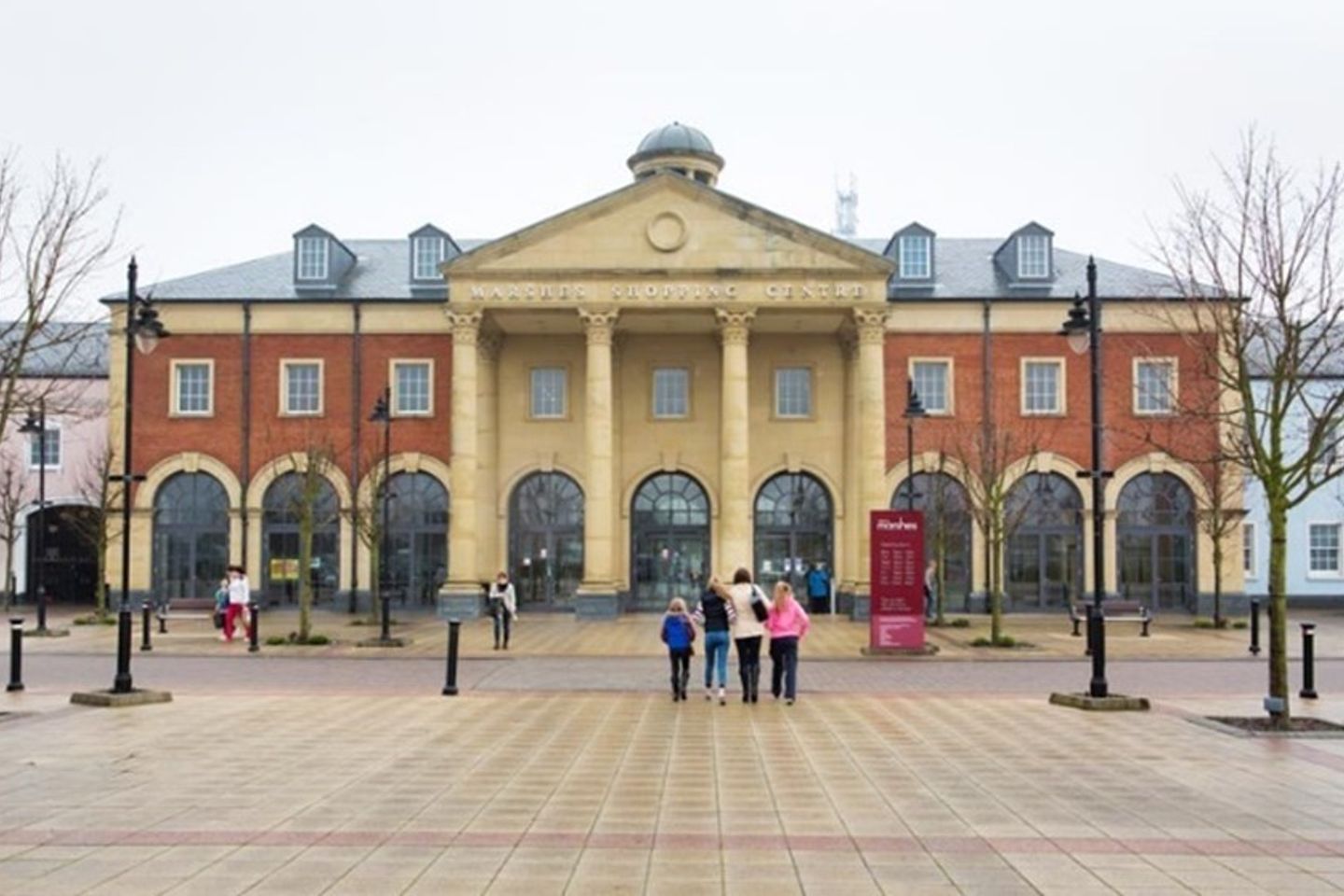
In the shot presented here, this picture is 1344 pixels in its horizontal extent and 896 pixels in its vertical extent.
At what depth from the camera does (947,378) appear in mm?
39781

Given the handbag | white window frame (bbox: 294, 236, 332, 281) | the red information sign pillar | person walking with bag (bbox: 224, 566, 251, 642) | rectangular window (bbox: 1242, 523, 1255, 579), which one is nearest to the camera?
the handbag

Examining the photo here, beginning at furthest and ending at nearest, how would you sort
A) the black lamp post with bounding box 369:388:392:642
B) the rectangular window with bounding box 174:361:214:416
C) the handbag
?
the rectangular window with bounding box 174:361:214:416 < the black lamp post with bounding box 369:388:392:642 < the handbag

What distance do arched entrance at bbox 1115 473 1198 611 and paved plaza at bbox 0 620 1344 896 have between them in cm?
2107

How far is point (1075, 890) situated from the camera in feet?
25.7

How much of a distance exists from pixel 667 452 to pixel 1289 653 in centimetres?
1896

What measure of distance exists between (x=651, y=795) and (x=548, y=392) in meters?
30.2

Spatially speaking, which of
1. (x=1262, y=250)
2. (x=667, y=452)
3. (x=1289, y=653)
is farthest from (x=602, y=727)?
(x=667, y=452)

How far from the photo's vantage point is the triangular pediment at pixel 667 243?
119 feet

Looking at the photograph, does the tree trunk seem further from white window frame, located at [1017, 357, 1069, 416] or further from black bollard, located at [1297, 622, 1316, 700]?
white window frame, located at [1017, 357, 1069, 416]

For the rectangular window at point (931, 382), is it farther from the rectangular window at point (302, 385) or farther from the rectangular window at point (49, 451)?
the rectangular window at point (49, 451)

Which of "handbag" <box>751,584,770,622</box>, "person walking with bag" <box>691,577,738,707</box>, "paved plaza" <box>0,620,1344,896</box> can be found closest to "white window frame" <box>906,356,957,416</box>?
"paved plaza" <box>0,620,1344,896</box>

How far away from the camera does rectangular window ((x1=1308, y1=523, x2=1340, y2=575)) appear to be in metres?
44.1

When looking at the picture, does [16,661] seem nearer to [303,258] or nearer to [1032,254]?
[303,258]

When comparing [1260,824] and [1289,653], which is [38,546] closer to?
[1289,653]
